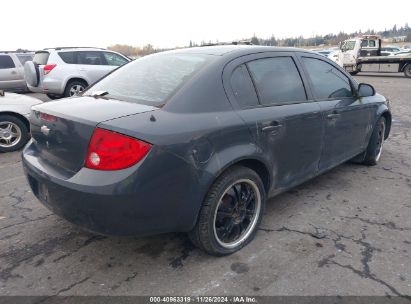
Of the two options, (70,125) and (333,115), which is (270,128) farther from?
(70,125)

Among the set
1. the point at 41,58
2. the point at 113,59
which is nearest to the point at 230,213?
the point at 113,59

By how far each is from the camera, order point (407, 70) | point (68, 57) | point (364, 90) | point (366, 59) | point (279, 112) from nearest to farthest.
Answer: point (279, 112) < point (364, 90) < point (68, 57) < point (407, 70) < point (366, 59)

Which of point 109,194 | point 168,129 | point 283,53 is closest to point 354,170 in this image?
point 283,53

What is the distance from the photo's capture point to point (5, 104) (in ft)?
18.2

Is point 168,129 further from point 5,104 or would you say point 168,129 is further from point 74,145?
point 5,104

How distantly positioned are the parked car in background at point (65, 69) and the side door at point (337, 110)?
7.85 metres

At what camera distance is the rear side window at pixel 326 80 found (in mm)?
3559

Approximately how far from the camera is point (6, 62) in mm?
12344

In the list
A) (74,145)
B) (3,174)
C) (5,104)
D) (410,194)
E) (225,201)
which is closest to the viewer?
(74,145)

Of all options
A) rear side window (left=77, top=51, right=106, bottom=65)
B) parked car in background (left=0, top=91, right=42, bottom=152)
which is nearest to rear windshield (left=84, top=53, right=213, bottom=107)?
parked car in background (left=0, top=91, right=42, bottom=152)

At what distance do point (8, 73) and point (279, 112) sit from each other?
483 inches

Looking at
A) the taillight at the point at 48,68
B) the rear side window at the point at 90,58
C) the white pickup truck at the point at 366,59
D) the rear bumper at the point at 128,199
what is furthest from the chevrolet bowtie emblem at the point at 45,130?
the white pickup truck at the point at 366,59

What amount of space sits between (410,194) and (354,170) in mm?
894

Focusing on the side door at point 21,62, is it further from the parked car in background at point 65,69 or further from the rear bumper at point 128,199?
the rear bumper at point 128,199
